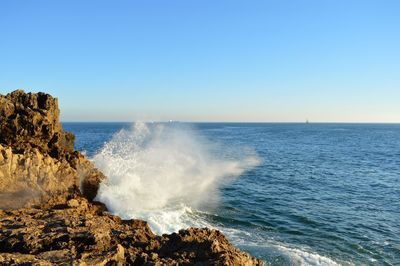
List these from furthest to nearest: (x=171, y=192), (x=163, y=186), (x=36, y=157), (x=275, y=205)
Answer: (x=163, y=186) < (x=171, y=192) < (x=275, y=205) < (x=36, y=157)

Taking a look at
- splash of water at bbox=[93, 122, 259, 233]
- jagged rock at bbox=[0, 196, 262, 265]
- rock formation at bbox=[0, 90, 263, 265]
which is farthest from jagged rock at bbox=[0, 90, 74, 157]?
jagged rock at bbox=[0, 196, 262, 265]

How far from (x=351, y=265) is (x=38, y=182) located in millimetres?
14951

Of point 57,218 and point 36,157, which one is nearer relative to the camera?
point 57,218

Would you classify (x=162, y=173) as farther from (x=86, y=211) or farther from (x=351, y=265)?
(x=351, y=265)

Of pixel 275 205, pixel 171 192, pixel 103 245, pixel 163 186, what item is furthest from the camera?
pixel 163 186

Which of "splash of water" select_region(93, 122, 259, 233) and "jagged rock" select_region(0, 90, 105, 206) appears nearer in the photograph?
"jagged rock" select_region(0, 90, 105, 206)

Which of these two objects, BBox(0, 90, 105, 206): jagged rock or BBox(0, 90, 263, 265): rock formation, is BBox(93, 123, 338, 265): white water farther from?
BBox(0, 90, 105, 206): jagged rock

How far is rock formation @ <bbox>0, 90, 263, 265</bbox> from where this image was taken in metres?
9.36

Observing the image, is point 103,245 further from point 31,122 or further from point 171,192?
point 171,192

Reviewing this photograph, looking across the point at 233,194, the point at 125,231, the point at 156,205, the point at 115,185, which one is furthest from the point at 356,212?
the point at 125,231

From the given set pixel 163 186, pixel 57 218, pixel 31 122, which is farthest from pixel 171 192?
pixel 57 218

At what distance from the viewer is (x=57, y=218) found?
12.4 metres

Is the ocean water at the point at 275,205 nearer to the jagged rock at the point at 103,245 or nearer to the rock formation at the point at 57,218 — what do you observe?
the rock formation at the point at 57,218

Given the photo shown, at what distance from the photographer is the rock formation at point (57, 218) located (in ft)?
30.7
